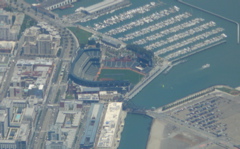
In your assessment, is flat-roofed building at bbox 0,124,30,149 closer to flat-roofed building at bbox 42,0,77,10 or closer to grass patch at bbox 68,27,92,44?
grass patch at bbox 68,27,92,44

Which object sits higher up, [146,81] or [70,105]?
[146,81]

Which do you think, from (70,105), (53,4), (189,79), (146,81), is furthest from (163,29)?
(70,105)

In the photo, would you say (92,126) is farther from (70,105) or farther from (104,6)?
(104,6)

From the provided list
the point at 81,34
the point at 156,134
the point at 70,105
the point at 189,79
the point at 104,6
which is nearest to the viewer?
the point at 156,134

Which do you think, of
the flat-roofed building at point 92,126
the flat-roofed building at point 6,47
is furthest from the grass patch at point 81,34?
the flat-roofed building at point 92,126

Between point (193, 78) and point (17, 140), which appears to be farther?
point (193, 78)

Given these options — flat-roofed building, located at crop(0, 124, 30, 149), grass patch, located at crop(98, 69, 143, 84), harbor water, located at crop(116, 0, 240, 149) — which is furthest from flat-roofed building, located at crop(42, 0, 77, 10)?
flat-roofed building, located at crop(0, 124, 30, 149)
